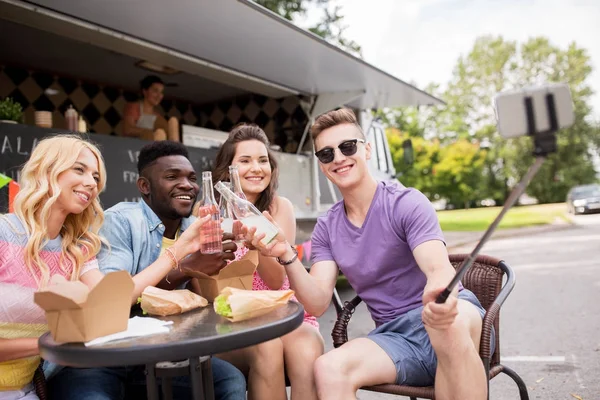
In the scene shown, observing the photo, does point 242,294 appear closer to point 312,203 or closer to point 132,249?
point 132,249

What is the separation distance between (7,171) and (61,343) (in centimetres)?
310

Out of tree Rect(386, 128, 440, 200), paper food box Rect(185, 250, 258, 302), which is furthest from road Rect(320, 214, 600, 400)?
tree Rect(386, 128, 440, 200)

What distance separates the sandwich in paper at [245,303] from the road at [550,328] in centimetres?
197

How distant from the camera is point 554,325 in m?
4.96

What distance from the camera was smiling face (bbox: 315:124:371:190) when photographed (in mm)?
Result: 2275

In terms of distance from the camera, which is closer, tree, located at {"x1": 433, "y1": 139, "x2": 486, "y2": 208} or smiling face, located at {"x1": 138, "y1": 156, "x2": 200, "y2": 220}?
smiling face, located at {"x1": 138, "y1": 156, "x2": 200, "y2": 220}

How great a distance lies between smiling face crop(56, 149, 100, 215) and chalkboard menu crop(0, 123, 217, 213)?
7.57ft

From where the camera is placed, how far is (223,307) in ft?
5.36

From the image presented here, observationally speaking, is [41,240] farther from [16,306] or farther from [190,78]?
[190,78]

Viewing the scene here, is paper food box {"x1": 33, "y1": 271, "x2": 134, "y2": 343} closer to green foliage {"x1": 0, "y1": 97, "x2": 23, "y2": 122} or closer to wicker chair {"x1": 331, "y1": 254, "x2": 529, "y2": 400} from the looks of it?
wicker chair {"x1": 331, "y1": 254, "x2": 529, "y2": 400}

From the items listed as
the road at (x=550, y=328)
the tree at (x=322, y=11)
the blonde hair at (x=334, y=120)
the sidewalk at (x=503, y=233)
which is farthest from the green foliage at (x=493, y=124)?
the blonde hair at (x=334, y=120)

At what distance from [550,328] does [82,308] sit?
4.58 metres

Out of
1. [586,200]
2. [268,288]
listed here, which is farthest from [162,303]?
[586,200]

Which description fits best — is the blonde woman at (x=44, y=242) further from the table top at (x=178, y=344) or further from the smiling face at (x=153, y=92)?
the smiling face at (x=153, y=92)
